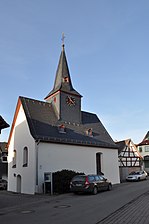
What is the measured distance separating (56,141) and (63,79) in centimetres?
987

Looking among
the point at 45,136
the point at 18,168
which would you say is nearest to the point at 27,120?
the point at 45,136

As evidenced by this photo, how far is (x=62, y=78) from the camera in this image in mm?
31141

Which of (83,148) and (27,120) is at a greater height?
(27,120)

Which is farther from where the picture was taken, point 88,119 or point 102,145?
point 88,119

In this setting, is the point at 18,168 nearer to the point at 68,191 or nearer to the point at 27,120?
the point at 27,120

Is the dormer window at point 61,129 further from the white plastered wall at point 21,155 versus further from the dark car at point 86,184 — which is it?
the dark car at point 86,184

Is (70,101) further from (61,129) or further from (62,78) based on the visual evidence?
(61,129)

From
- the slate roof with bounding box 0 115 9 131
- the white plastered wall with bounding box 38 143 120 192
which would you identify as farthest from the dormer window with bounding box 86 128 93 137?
the slate roof with bounding box 0 115 9 131

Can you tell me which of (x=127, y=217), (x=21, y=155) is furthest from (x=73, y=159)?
(x=127, y=217)

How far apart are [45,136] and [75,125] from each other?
6135mm

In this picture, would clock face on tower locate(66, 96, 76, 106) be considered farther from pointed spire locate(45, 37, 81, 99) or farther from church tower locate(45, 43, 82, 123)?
pointed spire locate(45, 37, 81, 99)

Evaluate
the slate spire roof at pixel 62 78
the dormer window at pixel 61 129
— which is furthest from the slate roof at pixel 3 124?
the slate spire roof at pixel 62 78

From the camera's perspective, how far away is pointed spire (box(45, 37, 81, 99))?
3004 centimetres

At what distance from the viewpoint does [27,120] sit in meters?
24.4
